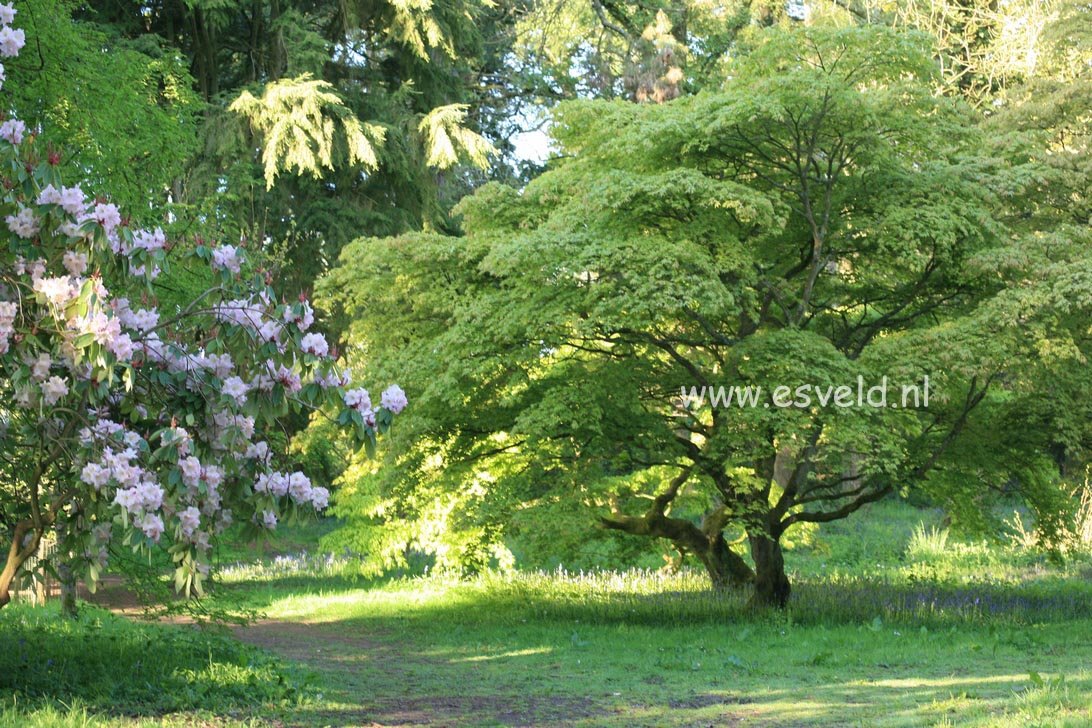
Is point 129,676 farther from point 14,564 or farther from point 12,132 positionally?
point 12,132

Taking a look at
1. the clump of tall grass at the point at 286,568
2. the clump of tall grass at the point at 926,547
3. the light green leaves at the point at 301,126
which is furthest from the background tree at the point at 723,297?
the clump of tall grass at the point at 286,568

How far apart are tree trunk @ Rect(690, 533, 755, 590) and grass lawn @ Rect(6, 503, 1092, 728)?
0.38 metres

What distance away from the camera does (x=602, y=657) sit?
973 centimetres

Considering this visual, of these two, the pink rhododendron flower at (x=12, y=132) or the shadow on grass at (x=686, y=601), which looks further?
the shadow on grass at (x=686, y=601)

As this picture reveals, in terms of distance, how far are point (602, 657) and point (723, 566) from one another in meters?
3.36

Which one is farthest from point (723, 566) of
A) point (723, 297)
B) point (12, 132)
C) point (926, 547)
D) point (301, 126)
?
point (12, 132)

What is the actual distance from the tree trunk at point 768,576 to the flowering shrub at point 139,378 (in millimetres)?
7775

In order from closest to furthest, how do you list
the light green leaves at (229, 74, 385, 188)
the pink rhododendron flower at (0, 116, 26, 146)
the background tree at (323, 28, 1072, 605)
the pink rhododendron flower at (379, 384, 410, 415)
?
the pink rhododendron flower at (0, 116, 26, 146) < the pink rhododendron flower at (379, 384, 410, 415) < the background tree at (323, 28, 1072, 605) < the light green leaves at (229, 74, 385, 188)

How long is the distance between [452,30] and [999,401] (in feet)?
41.2

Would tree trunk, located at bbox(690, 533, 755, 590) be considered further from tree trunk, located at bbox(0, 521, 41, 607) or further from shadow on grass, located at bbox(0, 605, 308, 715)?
tree trunk, located at bbox(0, 521, 41, 607)

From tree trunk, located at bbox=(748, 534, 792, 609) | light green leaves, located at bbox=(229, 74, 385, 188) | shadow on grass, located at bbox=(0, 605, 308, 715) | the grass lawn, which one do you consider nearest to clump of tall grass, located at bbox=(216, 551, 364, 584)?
the grass lawn

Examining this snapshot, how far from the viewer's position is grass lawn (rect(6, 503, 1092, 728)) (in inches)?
261

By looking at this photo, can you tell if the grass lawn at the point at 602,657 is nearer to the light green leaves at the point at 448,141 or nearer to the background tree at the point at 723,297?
the background tree at the point at 723,297

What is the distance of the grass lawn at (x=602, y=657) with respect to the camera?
6629mm
